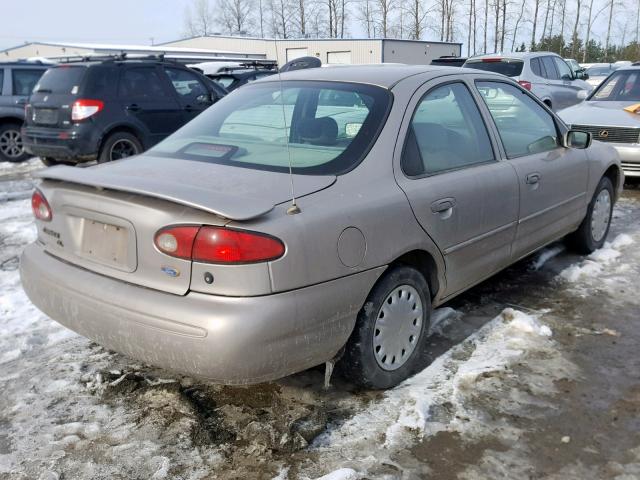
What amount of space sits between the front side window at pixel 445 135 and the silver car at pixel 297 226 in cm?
1

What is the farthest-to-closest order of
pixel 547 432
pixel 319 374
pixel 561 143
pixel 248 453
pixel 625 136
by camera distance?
1. pixel 625 136
2. pixel 561 143
3. pixel 319 374
4. pixel 547 432
5. pixel 248 453

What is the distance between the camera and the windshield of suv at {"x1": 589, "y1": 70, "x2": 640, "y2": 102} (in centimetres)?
870

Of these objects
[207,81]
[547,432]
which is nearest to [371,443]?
[547,432]

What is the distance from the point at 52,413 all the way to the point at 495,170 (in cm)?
274

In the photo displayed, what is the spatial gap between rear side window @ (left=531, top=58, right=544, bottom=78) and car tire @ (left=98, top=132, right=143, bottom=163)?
26.0 ft

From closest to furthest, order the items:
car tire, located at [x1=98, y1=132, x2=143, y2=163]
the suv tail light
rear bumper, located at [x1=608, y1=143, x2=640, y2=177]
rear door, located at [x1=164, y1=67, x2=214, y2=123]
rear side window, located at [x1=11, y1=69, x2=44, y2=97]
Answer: the suv tail light < rear bumper, located at [x1=608, y1=143, x2=640, y2=177] < car tire, located at [x1=98, y1=132, x2=143, y2=163] < rear door, located at [x1=164, y1=67, x2=214, y2=123] < rear side window, located at [x1=11, y1=69, x2=44, y2=97]

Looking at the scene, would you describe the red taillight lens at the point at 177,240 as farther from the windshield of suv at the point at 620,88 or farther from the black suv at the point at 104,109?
the windshield of suv at the point at 620,88

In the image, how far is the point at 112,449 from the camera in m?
2.70

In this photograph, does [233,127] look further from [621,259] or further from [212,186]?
[621,259]

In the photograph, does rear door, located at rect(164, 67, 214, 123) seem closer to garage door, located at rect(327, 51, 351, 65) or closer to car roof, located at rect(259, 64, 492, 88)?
car roof, located at rect(259, 64, 492, 88)

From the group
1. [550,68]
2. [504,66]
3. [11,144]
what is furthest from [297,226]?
[550,68]

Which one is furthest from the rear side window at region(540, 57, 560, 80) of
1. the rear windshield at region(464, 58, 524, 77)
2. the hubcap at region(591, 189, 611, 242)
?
the hubcap at region(591, 189, 611, 242)

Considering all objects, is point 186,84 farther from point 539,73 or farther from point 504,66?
point 539,73

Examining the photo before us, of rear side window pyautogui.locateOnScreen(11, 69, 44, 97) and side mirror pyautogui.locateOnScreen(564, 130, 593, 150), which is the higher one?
rear side window pyautogui.locateOnScreen(11, 69, 44, 97)
